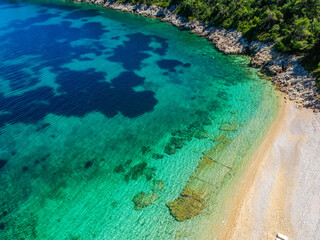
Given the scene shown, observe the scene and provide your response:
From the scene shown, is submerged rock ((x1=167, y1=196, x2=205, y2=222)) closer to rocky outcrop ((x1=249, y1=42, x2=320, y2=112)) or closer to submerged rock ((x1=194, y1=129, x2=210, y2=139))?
submerged rock ((x1=194, y1=129, x2=210, y2=139))

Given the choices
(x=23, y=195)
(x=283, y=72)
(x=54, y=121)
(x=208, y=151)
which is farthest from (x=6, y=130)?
(x=283, y=72)

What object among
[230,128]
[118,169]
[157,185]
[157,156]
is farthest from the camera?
[230,128]

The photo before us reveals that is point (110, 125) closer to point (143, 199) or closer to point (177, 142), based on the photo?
point (177, 142)

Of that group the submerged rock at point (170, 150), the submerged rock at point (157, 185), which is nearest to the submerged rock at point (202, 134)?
the submerged rock at point (170, 150)

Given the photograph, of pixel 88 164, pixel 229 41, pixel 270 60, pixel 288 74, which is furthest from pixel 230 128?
pixel 229 41

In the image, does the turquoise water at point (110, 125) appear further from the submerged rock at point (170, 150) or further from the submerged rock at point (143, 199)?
the submerged rock at point (143, 199)

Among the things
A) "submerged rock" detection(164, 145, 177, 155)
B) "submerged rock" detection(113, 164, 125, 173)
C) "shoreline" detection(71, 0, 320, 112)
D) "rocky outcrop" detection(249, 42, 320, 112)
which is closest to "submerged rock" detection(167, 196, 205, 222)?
"submerged rock" detection(164, 145, 177, 155)
